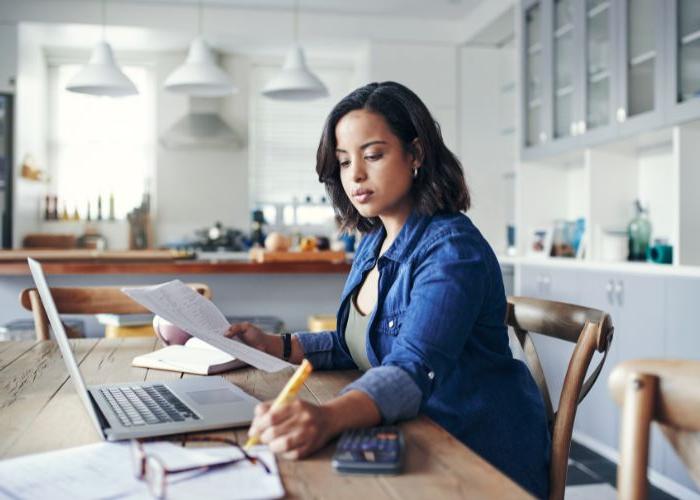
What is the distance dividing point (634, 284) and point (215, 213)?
418cm

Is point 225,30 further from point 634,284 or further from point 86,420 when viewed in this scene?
point 86,420

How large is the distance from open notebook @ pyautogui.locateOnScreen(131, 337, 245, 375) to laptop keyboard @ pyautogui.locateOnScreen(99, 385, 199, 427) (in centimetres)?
16

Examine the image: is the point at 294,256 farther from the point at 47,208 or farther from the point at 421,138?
the point at 47,208

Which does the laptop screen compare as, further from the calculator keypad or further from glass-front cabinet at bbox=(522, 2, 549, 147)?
glass-front cabinet at bbox=(522, 2, 549, 147)

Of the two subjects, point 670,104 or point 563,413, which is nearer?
point 563,413

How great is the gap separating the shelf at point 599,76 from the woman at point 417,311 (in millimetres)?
2390

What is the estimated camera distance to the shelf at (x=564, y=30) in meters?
3.82

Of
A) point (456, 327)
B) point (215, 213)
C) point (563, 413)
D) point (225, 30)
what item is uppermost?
point (225, 30)

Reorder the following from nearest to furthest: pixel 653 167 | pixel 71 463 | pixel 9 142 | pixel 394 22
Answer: pixel 71 463 → pixel 653 167 → pixel 9 142 → pixel 394 22

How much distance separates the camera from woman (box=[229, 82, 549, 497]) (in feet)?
3.38

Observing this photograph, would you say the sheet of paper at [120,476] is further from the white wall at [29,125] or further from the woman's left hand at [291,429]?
the white wall at [29,125]

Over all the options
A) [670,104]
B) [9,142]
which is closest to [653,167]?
[670,104]

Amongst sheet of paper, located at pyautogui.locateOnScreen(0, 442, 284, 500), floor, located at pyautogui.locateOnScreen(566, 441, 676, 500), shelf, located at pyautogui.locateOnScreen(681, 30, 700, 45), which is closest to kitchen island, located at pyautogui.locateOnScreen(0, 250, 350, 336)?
floor, located at pyautogui.locateOnScreen(566, 441, 676, 500)

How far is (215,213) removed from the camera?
639 cm
